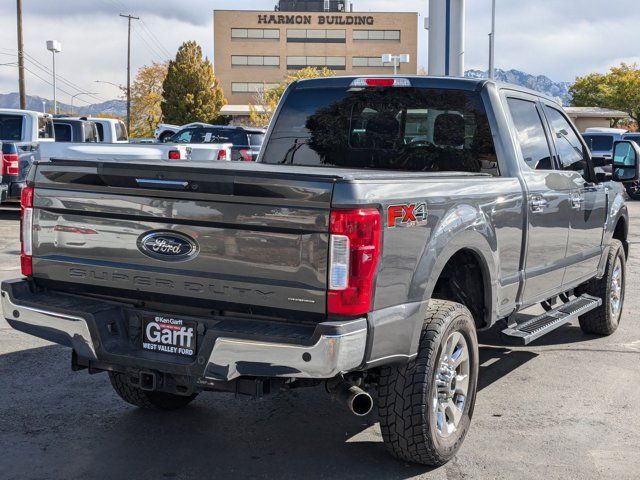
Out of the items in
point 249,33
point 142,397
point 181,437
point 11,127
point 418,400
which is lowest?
point 181,437

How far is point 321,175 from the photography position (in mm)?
3834

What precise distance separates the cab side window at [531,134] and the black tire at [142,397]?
9.07 feet

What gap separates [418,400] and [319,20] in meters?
97.2

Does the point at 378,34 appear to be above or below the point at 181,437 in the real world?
above

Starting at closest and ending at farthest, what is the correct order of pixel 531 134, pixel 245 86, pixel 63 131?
pixel 531 134, pixel 63 131, pixel 245 86

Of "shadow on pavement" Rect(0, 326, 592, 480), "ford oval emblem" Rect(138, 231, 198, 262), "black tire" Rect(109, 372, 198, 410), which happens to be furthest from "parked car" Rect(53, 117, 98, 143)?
"ford oval emblem" Rect(138, 231, 198, 262)

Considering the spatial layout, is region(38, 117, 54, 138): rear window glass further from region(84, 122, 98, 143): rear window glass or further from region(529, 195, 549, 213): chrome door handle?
region(529, 195, 549, 213): chrome door handle

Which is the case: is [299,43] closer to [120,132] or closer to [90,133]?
[120,132]

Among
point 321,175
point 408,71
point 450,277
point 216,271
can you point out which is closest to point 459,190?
point 450,277

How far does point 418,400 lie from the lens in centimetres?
426

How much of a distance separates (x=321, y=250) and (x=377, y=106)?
7.89 feet

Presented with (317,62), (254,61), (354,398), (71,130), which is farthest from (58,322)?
(317,62)

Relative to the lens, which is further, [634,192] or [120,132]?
[634,192]

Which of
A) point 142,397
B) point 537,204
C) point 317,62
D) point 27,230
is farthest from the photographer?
point 317,62
